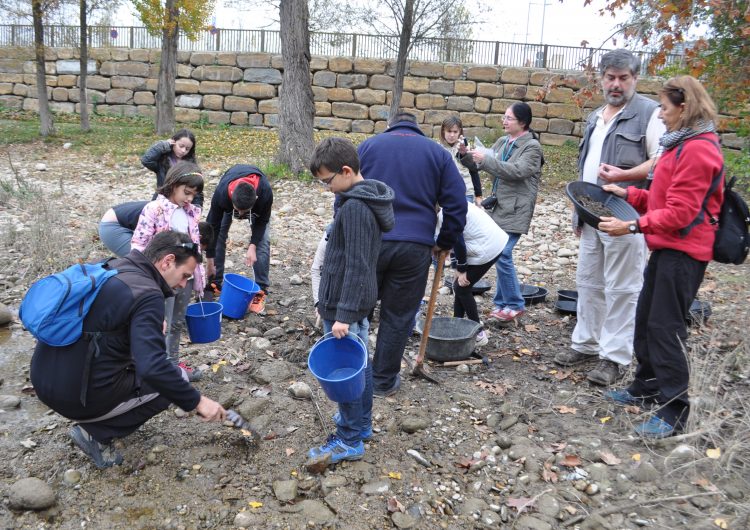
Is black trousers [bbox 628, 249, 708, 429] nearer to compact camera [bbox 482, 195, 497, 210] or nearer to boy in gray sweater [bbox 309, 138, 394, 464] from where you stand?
boy in gray sweater [bbox 309, 138, 394, 464]

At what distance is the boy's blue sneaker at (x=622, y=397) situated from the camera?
155 inches

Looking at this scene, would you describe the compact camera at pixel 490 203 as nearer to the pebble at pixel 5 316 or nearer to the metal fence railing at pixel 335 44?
the pebble at pixel 5 316

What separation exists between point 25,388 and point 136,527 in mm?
1675

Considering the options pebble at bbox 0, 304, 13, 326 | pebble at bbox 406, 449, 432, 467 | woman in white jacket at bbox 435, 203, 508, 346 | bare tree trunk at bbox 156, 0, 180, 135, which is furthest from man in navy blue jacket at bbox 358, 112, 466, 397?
bare tree trunk at bbox 156, 0, 180, 135

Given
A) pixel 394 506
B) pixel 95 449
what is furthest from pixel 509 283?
pixel 95 449

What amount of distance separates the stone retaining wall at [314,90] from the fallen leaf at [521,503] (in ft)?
43.8

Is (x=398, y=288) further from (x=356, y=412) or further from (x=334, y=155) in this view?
(x=334, y=155)

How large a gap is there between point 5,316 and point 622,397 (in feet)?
15.0

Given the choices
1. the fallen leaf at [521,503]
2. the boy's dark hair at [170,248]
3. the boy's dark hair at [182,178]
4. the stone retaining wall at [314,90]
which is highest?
the stone retaining wall at [314,90]

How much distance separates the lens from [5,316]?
194 inches

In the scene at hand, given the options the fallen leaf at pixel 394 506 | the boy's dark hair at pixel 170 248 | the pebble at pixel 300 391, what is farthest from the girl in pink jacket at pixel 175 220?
the fallen leaf at pixel 394 506

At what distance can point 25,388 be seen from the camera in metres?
4.09

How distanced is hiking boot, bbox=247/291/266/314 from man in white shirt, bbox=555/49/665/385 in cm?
269

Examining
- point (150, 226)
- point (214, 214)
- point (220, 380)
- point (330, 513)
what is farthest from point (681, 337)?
point (214, 214)
